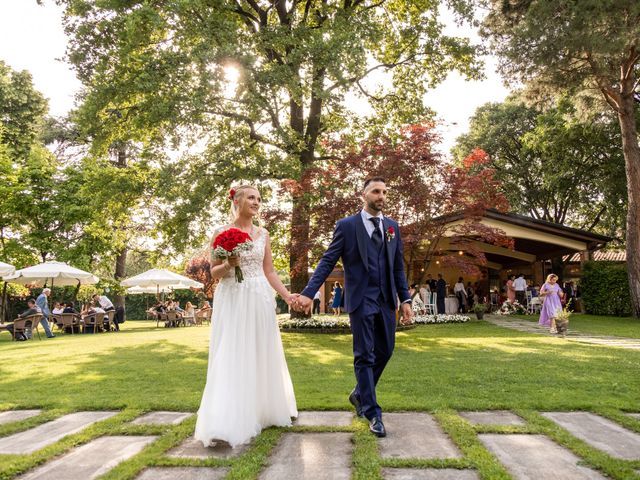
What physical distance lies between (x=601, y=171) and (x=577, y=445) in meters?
29.1

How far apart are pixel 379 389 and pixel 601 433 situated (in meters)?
2.40

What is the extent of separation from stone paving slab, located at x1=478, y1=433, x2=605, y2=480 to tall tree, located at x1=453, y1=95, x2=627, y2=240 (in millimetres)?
19332

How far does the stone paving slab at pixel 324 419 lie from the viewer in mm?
4043

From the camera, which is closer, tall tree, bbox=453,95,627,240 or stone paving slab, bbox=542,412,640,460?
stone paving slab, bbox=542,412,640,460

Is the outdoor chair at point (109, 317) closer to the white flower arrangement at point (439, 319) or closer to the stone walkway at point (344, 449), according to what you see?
the white flower arrangement at point (439, 319)

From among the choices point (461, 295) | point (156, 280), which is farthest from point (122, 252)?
point (461, 295)

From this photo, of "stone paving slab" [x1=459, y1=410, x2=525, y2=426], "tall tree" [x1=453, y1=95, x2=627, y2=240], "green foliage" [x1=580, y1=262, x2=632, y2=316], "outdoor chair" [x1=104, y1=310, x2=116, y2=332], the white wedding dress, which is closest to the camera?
the white wedding dress

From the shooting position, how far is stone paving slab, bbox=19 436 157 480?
2969 millimetres

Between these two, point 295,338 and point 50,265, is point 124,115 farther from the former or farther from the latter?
point 295,338

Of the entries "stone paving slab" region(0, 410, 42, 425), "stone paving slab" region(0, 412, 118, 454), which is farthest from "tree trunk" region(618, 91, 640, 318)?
"stone paving slab" region(0, 410, 42, 425)

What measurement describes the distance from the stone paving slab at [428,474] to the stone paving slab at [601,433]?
3.66 ft

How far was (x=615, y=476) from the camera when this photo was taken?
9.07ft

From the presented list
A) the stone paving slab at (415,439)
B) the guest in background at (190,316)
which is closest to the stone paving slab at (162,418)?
the stone paving slab at (415,439)

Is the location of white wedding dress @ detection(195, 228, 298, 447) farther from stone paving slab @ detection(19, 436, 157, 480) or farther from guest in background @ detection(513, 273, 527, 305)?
guest in background @ detection(513, 273, 527, 305)
